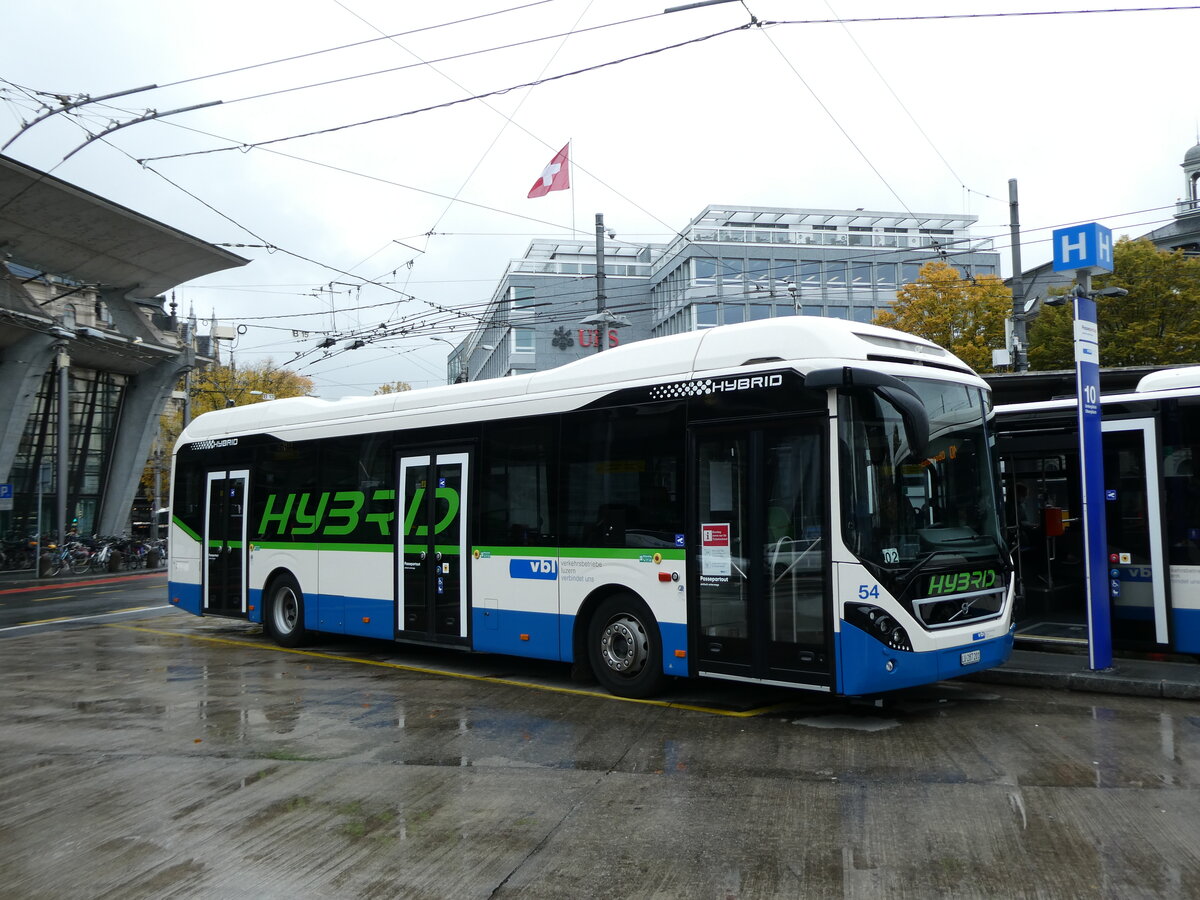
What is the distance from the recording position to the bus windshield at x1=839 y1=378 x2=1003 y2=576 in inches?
302

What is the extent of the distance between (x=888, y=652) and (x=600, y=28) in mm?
8074

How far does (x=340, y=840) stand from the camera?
5.54 m

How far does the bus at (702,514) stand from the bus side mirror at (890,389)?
2 cm

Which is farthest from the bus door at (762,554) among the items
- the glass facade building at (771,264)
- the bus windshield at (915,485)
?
the glass facade building at (771,264)

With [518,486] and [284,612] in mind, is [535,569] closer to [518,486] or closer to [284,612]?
[518,486]

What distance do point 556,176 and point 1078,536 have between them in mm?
12105

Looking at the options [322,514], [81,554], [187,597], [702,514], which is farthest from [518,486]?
[81,554]

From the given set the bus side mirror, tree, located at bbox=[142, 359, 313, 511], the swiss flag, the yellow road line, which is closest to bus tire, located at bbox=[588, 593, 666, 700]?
the yellow road line

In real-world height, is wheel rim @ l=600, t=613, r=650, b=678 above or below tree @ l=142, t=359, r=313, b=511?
below

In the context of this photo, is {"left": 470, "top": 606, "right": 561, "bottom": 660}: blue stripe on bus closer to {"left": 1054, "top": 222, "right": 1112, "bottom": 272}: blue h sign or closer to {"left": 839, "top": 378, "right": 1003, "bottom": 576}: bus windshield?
{"left": 839, "top": 378, "right": 1003, "bottom": 576}: bus windshield

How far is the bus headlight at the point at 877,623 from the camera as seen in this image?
7562 millimetres

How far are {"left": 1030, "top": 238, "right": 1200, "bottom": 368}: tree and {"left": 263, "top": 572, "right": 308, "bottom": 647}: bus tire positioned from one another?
89.2 ft

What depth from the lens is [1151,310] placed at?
107ft

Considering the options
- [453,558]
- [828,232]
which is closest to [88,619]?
[453,558]
